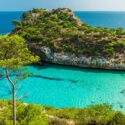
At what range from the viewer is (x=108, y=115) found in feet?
67.1

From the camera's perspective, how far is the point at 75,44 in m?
54.9

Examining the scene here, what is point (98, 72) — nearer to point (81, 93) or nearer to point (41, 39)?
point (81, 93)

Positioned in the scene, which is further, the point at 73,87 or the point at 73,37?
the point at 73,37

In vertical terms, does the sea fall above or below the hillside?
below

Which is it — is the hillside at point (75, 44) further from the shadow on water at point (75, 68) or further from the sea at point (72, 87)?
the sea at point (72, 87)

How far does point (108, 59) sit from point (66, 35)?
1143 cm

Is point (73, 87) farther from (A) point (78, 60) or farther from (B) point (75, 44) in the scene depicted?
(B) point (75, 44)

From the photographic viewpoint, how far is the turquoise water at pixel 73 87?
33562 millimetres

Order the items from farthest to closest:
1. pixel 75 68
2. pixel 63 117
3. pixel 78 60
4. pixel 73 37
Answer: pixel 73 37
pixel 78 60
pixel 75 68
pixel 63 117

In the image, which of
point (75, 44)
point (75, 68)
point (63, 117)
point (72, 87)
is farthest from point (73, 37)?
point (63, 117)

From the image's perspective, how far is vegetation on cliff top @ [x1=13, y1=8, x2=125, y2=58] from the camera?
172 ft

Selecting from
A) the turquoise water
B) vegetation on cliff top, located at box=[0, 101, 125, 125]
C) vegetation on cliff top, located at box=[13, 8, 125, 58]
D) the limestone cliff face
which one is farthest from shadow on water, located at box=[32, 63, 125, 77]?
vegetation on cliff top, located at box=[0, 101, 125, 125]

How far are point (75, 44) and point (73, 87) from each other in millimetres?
17559

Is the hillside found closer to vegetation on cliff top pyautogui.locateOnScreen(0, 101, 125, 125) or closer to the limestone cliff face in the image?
the limestone cliff face
